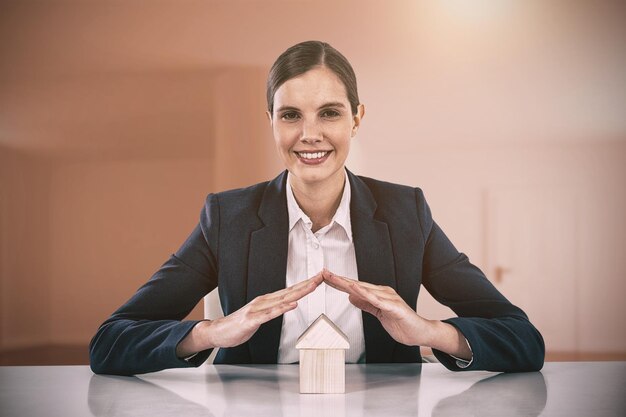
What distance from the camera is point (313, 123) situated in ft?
5.82

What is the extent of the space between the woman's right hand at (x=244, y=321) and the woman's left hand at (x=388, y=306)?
45 mm

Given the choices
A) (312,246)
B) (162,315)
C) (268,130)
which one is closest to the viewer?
(162,315)

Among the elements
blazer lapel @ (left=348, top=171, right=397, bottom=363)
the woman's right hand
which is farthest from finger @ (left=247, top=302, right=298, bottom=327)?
blazer lapel @ (left=348, top=171, right=397, bottom=363)

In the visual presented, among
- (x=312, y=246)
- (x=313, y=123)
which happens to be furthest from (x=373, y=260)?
(x=313, y=123)

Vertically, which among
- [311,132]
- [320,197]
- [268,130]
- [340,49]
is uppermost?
[340,49]

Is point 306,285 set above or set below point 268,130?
below

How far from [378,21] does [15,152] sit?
6.93ft

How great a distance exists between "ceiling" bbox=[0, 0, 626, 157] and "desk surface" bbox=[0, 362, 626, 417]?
2663 mm

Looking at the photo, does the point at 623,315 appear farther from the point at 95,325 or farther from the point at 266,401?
the point at 266,401

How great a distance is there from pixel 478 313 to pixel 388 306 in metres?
0.44

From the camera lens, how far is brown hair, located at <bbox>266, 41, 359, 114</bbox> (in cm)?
177

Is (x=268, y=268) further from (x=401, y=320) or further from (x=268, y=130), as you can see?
(x=268, y=130)

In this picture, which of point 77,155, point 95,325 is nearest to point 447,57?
point 77,155

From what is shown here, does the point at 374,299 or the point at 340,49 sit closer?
the point at 374,299
